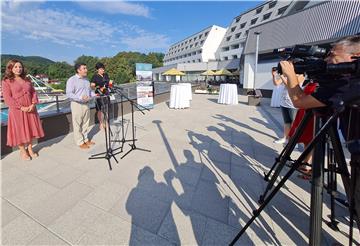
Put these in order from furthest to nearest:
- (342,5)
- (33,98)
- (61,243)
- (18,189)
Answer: (342,5) < (33,98) < (18,189) < (61,243)

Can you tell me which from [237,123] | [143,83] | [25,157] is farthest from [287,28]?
[25,157]

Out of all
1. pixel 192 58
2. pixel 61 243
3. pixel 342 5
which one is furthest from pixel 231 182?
pixel 192 58

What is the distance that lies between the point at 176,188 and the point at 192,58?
55914 millimetres

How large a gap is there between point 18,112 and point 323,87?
13.3 ft

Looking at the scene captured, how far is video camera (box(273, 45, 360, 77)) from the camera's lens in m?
1.06

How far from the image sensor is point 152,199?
7.88 feet

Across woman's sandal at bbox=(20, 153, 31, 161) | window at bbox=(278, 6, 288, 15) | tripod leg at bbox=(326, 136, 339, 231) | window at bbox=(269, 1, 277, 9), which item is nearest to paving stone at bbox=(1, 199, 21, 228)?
woman's sandal at bbox=(20, 153, 31, 161)

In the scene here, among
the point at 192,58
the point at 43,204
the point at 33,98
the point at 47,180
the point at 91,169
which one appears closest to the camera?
the point at 43,204

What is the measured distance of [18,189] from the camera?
2582 mm

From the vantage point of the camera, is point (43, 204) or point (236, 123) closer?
point (43, 204)

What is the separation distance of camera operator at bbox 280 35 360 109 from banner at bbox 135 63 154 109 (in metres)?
7.02

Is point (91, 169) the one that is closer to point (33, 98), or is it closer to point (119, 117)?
point (33, 98)

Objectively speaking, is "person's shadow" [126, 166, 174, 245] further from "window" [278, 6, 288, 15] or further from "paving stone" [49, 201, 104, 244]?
"window" [278, 6, 288, 15]

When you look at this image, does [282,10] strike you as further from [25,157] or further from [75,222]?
[75,222]
